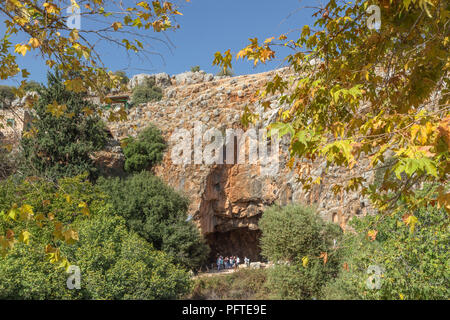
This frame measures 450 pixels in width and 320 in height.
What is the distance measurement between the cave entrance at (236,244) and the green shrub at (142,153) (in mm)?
6302

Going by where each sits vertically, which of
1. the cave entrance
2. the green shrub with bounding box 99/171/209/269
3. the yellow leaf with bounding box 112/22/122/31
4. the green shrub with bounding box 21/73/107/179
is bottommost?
the cave entrance

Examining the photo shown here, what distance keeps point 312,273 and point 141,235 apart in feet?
24.7

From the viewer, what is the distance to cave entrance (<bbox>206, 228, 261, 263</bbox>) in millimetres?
22328

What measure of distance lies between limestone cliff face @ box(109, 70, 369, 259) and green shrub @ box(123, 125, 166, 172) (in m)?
0.62

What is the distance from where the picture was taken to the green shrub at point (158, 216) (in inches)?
600

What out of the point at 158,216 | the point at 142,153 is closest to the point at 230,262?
the point at 158,216

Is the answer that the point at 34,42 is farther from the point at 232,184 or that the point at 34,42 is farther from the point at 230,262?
the point at 230,262

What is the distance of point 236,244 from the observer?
74.9 feet

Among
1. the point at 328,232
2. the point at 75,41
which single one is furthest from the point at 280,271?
the point at 75,41

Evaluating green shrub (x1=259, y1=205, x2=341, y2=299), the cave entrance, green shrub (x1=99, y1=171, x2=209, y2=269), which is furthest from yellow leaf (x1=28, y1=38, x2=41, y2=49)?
the cave entrance

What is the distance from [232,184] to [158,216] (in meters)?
5.66

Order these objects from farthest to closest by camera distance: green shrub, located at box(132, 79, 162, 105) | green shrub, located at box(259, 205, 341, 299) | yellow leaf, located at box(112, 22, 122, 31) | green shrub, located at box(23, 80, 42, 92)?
green shrub, located at box(132, 79, 162, 105)
green shrub, located at box(259, 205, 341, 299)
green shrub, located at box(23, 80, 42, 92)
yellow leaf, located at box(112, 22, 122, 31)

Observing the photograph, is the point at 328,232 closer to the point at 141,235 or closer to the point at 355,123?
the point at 141,235

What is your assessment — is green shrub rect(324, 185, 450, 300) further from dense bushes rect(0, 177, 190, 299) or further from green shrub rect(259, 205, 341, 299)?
dense bushes rect(0, 177, 190, 299)
